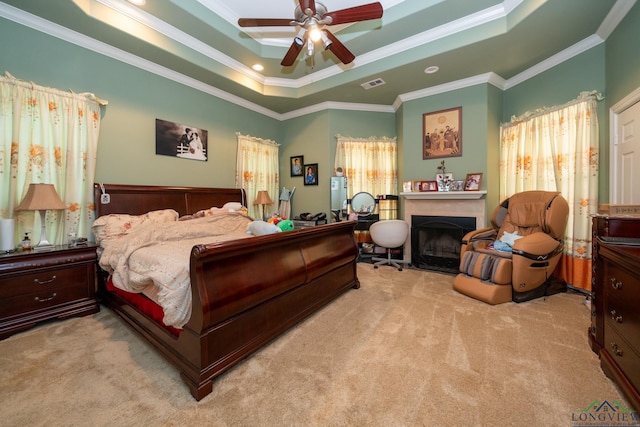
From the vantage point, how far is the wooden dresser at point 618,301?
130cm

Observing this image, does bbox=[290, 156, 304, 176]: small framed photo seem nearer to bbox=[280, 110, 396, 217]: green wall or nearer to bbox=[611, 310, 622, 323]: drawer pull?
bbox=[280, 110, 396, 217]: green wall

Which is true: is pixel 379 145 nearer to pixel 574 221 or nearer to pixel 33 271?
pixel 574 221

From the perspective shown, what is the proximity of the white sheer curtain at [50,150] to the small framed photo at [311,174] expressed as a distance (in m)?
3.15

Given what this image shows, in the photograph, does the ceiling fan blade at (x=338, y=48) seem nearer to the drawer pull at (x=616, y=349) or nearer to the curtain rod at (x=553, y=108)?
the curtain rod at (x=553, y=108)

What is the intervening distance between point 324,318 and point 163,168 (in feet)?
9.92

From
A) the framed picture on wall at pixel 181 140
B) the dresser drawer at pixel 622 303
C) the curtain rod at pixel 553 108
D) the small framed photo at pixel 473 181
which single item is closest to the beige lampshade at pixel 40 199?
the framed picture on wall at pixel 181 140

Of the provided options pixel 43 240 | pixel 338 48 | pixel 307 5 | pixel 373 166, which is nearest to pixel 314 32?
pixel 307 5

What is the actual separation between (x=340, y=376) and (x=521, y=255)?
7.63 ft

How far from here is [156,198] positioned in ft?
11.0

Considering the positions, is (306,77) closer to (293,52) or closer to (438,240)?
(293,52)

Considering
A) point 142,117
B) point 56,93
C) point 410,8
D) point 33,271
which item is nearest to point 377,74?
point 410,8

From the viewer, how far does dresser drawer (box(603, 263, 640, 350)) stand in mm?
1303

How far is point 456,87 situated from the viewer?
392cm

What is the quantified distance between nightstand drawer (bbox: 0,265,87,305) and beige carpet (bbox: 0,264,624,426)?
34 centimetres
